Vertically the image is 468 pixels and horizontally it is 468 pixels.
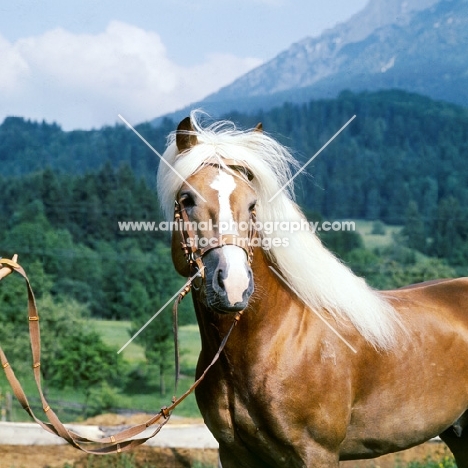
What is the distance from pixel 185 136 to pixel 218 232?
2.05 feet

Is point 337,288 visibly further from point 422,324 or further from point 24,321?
point 24,321

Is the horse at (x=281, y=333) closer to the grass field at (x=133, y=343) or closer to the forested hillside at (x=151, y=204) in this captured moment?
the grass field at (x=133, y=343)

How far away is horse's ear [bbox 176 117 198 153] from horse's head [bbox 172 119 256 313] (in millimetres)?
88

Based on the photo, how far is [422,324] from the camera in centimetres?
386

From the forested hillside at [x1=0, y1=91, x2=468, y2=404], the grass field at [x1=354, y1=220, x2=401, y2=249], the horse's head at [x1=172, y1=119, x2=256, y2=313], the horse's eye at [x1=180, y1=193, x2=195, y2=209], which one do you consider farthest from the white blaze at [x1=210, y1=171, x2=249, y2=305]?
the grass field at [x1=354, y1=220, x2=401, y2=249]

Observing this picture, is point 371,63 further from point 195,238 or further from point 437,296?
point 195,238

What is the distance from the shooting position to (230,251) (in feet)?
9.79

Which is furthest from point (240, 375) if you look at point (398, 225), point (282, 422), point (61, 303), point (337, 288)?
point (398, 225)

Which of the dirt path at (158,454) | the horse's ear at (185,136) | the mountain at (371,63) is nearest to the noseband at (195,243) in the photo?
the horse's ear at (185,136)

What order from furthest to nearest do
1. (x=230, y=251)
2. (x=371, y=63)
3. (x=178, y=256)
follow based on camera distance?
1. (x=371, y=63)
2. (x=178, y=256)
3. (x=230, y=251)

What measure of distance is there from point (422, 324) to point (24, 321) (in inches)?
434

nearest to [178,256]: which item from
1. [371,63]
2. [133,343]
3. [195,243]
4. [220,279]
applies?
[195,243]

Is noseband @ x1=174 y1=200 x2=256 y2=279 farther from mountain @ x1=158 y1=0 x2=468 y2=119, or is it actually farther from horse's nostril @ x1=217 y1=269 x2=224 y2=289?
mountain @ x1=158 y1=0 x2=468 y2=119

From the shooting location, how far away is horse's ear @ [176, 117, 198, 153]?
3.41m
